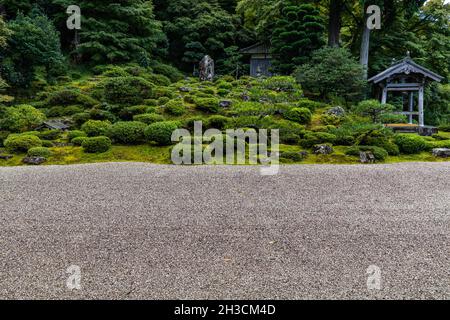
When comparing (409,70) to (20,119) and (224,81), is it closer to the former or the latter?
(224,81)

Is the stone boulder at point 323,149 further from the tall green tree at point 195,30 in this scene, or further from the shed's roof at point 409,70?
the tall green tree at point 195,30

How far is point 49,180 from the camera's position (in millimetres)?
7309

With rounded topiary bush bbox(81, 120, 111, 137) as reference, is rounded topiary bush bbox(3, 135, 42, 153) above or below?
below

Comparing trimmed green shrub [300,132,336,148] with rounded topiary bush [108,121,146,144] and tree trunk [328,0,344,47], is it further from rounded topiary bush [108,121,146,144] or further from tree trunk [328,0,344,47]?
tree trunk [328,0,344,47]

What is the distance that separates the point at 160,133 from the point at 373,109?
7.31 meters

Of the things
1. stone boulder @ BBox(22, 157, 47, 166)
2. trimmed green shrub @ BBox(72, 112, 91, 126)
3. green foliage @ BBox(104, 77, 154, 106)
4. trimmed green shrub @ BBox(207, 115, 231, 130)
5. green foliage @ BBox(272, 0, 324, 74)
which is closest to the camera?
stone boulder @ BBox(22, 157, 47, 166)

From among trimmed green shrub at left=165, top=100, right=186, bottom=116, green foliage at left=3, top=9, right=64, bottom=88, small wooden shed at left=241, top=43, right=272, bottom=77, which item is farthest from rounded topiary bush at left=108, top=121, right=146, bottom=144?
small wooden shed at left=241, top=43, right=272, bottom=77

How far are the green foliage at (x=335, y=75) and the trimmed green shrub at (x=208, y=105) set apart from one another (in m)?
4.66

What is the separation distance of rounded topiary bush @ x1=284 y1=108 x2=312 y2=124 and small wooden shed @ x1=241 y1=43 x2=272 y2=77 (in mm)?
10779

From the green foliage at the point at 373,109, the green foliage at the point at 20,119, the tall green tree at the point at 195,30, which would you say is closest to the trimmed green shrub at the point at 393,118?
the green foliage at the point at 373,109

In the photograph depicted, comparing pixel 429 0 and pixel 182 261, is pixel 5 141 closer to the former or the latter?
pixel 182 261

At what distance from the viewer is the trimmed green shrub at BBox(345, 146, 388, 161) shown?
31.1 feet

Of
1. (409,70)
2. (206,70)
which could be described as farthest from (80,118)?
(409,70)

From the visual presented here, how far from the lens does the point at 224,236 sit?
14.5 ft
